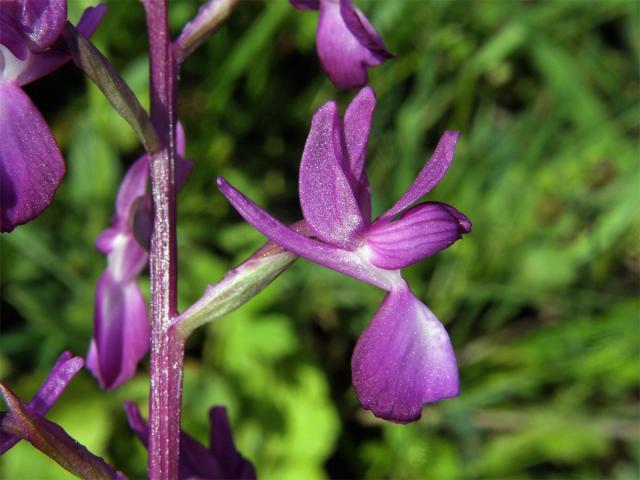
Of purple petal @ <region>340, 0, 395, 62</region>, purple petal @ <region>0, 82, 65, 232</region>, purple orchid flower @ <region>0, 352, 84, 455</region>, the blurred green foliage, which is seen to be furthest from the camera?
the blurred green foliage

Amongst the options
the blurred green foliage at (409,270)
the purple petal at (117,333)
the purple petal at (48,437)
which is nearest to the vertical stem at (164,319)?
the purple petal at (48,437)

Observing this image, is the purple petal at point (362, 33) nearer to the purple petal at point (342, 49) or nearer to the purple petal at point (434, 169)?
the purple petal at point (342, 49)

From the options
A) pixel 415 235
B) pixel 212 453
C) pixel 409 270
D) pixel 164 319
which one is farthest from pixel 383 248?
pixel 409 270

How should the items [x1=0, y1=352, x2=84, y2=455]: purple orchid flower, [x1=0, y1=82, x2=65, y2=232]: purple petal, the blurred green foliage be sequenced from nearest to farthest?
[x1=0, y1=82, x2=65, y2=232]: purple petal → [x1=0, y1=352, x2=84, y2=455]: purple orchid flower → the blurred green foliage

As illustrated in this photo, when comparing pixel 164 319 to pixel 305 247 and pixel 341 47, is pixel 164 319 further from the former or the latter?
pixel 341 47

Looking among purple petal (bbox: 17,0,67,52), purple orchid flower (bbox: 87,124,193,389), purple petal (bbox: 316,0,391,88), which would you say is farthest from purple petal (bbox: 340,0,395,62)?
purple petal (bbox: 17,0,67,52)

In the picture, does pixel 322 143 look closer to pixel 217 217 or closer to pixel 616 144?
pixel 217 217

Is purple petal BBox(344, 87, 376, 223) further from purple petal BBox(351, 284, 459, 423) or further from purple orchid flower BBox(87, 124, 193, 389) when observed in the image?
purple orchid flower BBox(87, 124, 193, 389)
